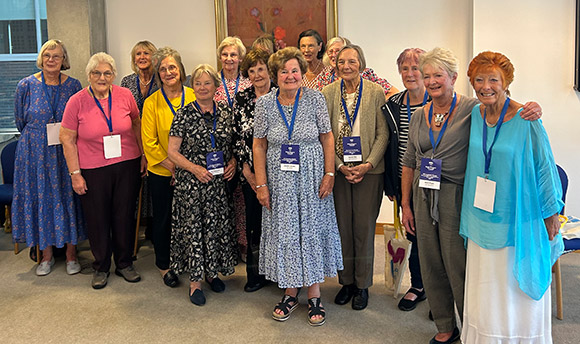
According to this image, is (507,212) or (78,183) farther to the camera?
(78,183)

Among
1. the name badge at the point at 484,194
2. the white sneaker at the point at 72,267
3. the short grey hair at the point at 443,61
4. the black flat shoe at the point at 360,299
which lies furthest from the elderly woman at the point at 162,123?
the name badge at the point at 484,194

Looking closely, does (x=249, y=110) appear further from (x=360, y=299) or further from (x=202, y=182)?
(x=360, y=299)

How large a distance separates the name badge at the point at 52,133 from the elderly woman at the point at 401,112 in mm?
2495

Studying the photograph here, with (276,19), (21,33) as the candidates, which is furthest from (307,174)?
(21,33)

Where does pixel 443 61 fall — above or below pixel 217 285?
above

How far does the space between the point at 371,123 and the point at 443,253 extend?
3.01 feet

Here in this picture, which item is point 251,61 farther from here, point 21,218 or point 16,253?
point 16,253

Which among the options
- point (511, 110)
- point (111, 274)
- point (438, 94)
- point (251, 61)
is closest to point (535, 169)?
point (511, 110)

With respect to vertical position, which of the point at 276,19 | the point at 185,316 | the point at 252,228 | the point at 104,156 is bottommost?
the point at 185,316

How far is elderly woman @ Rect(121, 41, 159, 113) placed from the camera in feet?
14.8

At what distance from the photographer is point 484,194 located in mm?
2500

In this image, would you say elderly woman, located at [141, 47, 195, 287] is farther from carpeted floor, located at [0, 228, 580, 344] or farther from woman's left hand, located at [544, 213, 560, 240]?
woman's left hand, located at [544, 213, 560, 240]

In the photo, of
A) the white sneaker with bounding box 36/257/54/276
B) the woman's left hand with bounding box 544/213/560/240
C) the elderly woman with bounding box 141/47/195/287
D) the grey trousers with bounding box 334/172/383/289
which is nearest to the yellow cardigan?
the elderly woman with bounding box 141/47/195/287

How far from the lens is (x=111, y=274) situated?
431 cm
